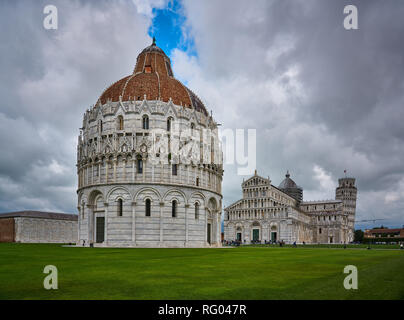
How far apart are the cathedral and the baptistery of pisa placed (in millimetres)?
58190

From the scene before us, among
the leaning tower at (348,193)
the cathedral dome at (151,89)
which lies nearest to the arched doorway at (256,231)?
the leaning tower at (348,193)

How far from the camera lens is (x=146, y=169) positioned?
1955 inches

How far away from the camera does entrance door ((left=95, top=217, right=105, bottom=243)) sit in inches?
1988

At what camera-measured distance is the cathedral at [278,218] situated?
11131cm

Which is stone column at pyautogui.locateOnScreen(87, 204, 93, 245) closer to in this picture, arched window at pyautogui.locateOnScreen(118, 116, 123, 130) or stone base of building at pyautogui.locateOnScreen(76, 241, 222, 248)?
stone base of building at pyautogui.locateOnScreen(76, 241, 222, 248)

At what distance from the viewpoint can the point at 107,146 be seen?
5106cm

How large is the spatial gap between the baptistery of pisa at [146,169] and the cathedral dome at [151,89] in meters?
0.15

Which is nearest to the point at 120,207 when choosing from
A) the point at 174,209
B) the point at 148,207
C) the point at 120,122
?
the point at 148,207

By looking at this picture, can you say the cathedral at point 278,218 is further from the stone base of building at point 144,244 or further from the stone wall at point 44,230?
the stone base of building at point 144,244

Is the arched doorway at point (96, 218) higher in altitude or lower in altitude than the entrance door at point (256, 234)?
higher

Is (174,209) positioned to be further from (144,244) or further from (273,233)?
Result: (273,233)
